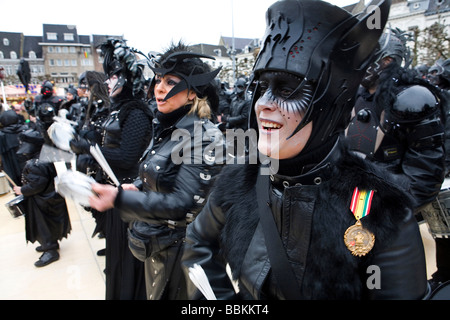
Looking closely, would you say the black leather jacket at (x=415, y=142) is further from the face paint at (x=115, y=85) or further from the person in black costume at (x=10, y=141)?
the person in black costume at (x=10, y=141)

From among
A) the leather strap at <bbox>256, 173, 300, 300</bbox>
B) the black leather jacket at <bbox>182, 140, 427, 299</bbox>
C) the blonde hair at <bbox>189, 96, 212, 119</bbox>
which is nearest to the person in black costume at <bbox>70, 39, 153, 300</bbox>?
the blonde hair at <bbox>189, 96, 212, 119</bbox>

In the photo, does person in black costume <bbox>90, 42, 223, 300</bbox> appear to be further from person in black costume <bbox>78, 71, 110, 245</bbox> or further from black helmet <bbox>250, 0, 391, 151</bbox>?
person in black costume <bbox>78, 71, 110, 245</bbox>

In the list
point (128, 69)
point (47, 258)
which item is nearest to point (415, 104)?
point (128, 69)

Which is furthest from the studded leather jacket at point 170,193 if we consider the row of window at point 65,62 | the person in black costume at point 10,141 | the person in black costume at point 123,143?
the row of window at point 65,62

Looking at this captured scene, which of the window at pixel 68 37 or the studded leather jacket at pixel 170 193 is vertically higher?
the window at pixel 68 37

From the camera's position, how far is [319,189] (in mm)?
1192

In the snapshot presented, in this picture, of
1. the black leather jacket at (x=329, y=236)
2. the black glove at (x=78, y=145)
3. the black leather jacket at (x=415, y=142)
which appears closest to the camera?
the black leather jacket at (x=329, y=236)

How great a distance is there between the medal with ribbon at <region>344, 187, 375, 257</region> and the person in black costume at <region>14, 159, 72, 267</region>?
4735mm

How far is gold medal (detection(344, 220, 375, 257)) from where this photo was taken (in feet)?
3.59

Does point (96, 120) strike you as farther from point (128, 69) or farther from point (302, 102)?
point (302, 102)

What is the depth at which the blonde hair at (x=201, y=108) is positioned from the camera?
8.57ft

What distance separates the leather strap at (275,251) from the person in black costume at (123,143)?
2120mm
